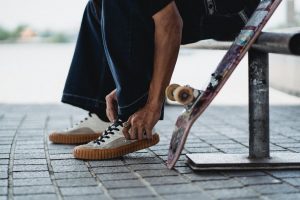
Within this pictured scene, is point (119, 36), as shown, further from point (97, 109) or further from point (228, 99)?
point (228, 99)

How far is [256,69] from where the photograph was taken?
2.45 metres

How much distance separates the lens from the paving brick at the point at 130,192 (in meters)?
2.04

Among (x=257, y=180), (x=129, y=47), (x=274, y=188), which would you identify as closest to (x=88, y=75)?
(x=129, y=47)

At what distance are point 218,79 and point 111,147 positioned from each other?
0.68 meters

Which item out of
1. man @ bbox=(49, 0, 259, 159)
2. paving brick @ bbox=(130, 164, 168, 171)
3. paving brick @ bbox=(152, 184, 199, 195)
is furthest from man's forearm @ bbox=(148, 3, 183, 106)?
paving brick @ bbox=(152, 184, 199, 195)

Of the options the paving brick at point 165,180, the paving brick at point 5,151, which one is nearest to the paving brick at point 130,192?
the paving brick at point 165,180

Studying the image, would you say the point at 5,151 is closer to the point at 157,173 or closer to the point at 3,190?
the point at 3,190

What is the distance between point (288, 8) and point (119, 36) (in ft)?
13.8

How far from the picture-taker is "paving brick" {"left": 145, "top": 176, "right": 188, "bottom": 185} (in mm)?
2215

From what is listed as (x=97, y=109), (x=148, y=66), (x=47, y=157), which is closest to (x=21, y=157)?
(x=47, y=157)

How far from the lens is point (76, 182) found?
7.36 feet

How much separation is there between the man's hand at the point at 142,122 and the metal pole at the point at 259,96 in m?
0.41

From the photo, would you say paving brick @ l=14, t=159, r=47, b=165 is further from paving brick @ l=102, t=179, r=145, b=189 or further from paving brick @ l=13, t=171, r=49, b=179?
paving brick @ l=102, t=179, r=145, b=189

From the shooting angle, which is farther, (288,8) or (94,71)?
(288,8)
